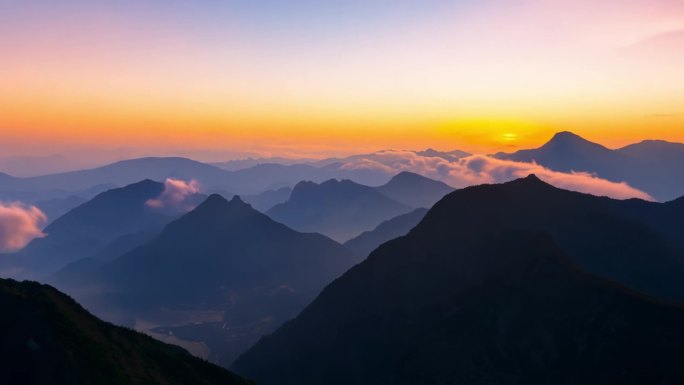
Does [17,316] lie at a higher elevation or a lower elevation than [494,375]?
higher

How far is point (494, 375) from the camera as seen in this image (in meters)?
147

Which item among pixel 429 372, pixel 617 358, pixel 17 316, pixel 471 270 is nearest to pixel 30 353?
pixel 17 316

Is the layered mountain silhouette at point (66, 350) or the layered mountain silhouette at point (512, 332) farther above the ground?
the layered mountain silhouette at point (66, 350)

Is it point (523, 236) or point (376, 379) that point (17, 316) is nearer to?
point (376, 379)

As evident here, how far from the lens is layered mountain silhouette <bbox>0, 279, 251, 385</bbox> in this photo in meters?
69.4

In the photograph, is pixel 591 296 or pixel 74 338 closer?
pixel 74 338

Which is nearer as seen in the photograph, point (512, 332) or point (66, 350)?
point (66, 350)

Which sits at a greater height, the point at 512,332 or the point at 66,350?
the point at 66,350

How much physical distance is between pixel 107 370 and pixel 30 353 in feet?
39.5

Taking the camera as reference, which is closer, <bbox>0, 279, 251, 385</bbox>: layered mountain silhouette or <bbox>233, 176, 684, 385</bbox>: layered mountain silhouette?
<bbox>0, 279, 251, 385</bbox>: layered mountain silhouette

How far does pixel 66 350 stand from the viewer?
73.8 meters

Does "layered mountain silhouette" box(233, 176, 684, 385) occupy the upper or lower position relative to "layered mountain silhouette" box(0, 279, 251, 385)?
lower

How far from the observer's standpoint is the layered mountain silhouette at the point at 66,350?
69.4 m

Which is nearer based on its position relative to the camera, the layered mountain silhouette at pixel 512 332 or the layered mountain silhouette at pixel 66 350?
the layered mountain silhouette at pixel 66 350
